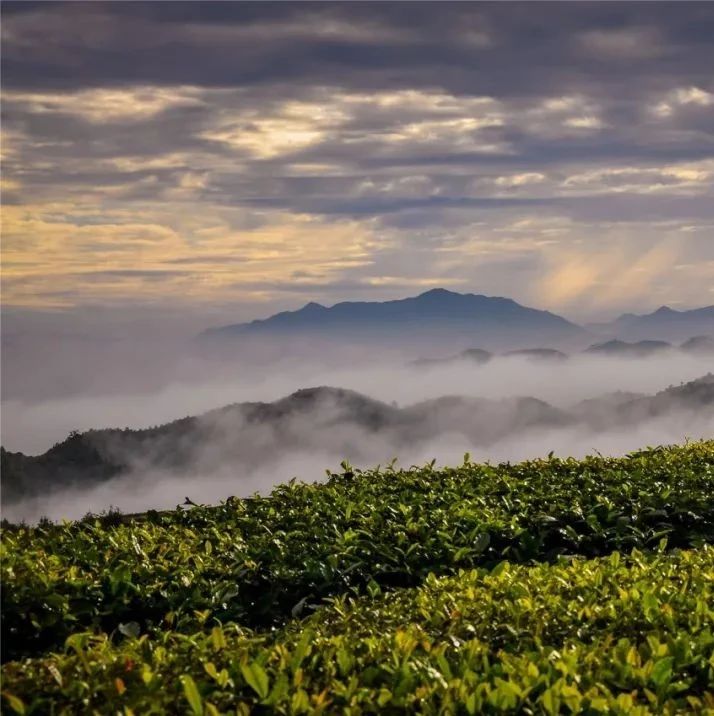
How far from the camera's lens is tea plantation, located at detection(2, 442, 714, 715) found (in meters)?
3.96

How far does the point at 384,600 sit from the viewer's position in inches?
227

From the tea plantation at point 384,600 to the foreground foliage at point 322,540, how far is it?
0.02 meters

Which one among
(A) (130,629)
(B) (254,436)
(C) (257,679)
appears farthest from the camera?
(B) (254,436)

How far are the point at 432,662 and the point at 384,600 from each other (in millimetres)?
1524

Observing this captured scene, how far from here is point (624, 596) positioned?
5.32 meters

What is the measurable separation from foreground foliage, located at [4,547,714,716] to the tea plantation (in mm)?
11

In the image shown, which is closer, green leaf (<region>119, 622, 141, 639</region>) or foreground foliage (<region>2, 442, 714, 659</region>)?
green leaf (<region>119, 622, 141, 639</region>)

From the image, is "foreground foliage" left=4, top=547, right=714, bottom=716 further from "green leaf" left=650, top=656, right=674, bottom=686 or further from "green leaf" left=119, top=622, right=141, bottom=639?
"green leaf" left=119, top=622, right=141, bottom=639

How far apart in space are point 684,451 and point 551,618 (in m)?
6.61

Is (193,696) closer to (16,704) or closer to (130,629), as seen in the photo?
(16,704)

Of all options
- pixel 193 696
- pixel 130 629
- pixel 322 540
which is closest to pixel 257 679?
pixel 193 696

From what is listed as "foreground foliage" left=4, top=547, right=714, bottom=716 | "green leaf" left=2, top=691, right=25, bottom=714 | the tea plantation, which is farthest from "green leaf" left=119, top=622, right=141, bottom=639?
"green leaf" left=2, top=691, right=25, bottom=714

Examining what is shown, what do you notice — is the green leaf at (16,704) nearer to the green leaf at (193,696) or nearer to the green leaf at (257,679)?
the green leaf at (193,696)

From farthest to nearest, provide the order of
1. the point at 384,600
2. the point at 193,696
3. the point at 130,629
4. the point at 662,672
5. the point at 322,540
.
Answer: the point at 322,540 < the point at 384,600 < the point at 130,629 < the point at 662,672 < the point at 193,696
